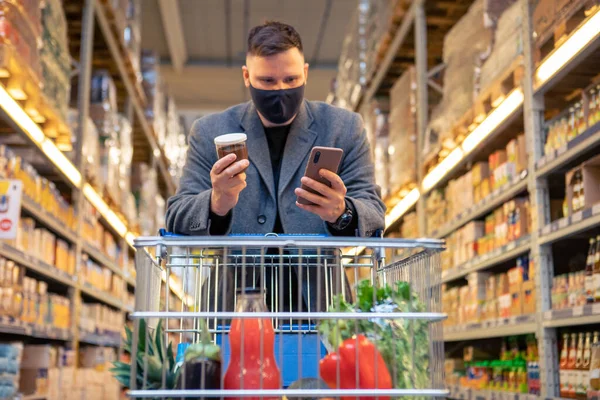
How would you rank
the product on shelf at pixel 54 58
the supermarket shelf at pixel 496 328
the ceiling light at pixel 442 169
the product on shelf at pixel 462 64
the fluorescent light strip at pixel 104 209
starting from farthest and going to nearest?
the fluorescent light strip at pixel 104 209 < the ceiling light at pixel 442 169 < the product on shelf at pixel 462 64 < the product on shelf at pixel 54 58 < the supermarket shelf at pixel 496 328

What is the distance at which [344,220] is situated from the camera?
1.74 metres

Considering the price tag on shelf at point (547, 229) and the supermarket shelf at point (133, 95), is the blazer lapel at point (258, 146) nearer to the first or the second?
the price tag on shelf at point (547, 229)

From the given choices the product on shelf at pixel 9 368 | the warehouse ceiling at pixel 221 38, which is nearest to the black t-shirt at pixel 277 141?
the product on shelf at pixel 9 368

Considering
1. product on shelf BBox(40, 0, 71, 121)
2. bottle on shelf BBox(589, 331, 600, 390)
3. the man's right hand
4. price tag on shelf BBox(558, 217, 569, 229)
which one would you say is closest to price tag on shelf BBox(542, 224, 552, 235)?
price tag on shelf BBox(558, 217, 569, 229)

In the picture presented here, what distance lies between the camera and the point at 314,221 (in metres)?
2.02

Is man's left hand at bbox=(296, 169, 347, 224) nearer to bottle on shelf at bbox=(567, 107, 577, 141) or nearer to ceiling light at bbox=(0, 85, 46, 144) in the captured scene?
bottle on shelf at bbox=(567, 107, 577, 141)

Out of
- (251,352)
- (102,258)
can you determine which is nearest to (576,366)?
(251,352)

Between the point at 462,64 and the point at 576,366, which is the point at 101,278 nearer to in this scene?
the point at 462,64

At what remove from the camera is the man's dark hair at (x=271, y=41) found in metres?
1.91

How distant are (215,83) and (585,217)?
11.0m

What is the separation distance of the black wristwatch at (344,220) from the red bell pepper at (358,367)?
468 millimetres

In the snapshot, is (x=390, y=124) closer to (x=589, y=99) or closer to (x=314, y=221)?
(x=589, y=99)

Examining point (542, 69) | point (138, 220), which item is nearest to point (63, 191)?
point (138, 220)

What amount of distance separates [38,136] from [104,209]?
7.52 ft
